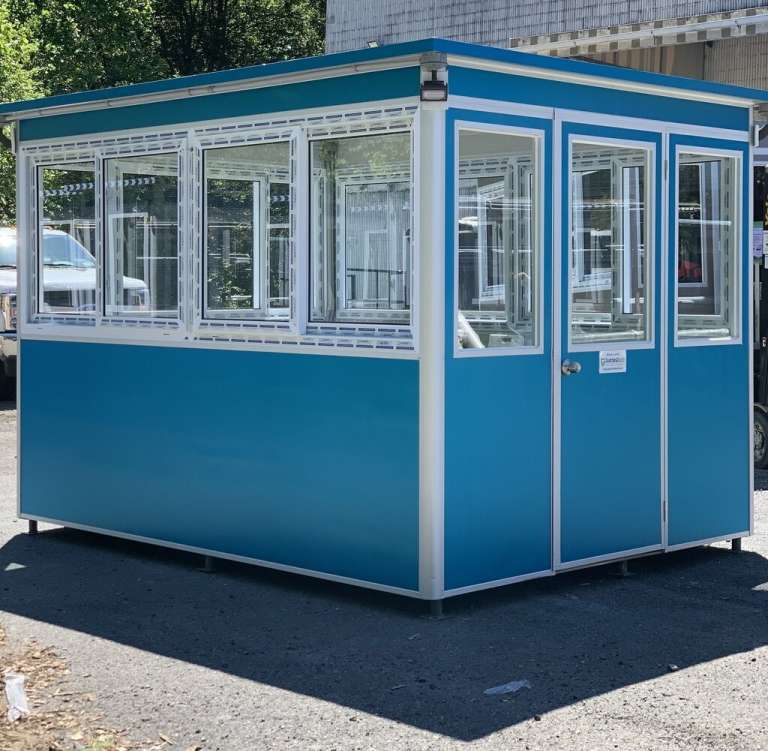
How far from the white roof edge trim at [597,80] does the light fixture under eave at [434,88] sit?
0.45 ft

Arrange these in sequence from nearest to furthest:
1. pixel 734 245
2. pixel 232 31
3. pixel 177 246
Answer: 1. pixel 177 246
2. pixel 734 245
3. pixel 232 31

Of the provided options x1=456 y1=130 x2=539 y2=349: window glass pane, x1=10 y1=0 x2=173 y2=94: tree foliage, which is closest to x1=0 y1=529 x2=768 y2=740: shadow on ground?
x1=456 y1=130 x2=539 y2=349: window glass pane

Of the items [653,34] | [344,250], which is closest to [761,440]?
[653,34]

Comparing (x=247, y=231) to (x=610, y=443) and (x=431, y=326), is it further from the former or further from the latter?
(x=610, y=443)

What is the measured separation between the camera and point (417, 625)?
716 centimetres

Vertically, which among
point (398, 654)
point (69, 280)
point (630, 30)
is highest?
point (630, 30)

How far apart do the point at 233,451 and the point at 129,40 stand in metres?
26.2

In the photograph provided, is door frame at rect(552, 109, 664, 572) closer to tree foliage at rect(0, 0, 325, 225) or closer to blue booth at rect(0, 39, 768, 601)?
blue booth at rect(0, 39, 768, 601)

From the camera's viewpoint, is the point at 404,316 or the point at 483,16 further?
the point at 483,16

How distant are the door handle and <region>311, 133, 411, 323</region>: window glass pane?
0.96m

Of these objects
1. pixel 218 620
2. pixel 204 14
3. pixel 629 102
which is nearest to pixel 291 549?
pixel 218 620

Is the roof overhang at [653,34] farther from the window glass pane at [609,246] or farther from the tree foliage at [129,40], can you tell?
the window glass pane at [609,246]

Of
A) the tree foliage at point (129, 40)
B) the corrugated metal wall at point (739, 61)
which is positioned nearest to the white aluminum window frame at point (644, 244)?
the corrugated metal wall at point (739, 61)

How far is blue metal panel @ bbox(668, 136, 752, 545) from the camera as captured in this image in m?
8.56
